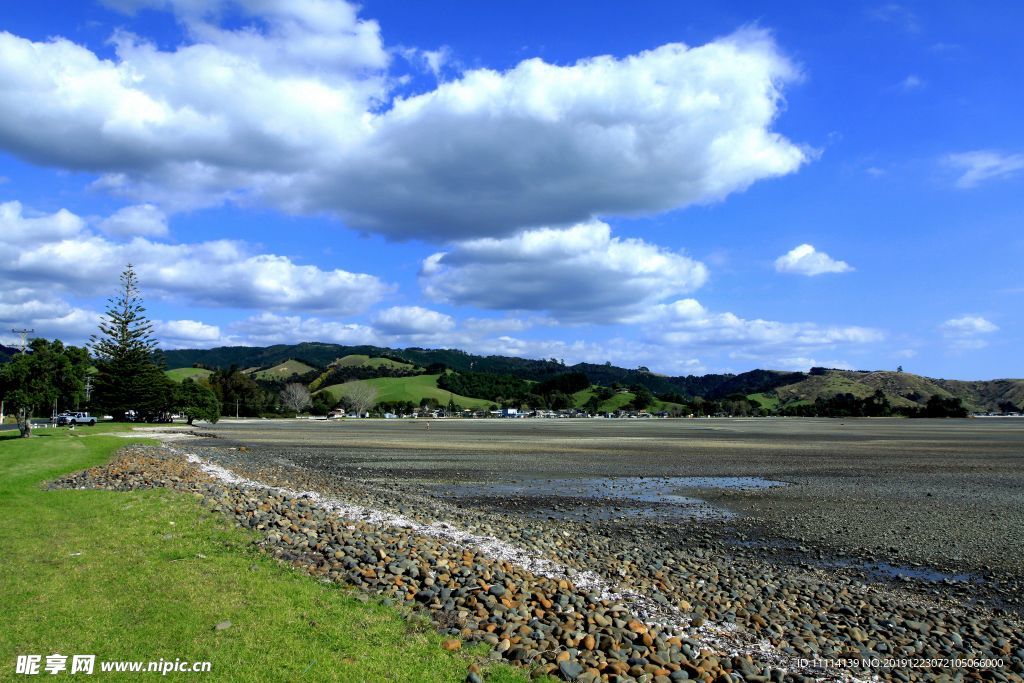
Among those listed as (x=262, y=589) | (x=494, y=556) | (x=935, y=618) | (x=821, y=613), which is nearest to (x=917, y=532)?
(x=935, y=618)

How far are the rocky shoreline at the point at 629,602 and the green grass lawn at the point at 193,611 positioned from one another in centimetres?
73

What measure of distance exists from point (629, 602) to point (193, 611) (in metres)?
6.31

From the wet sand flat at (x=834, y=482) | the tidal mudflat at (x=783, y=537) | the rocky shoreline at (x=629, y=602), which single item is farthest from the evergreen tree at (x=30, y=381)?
the rocky shoreline at (x=629, y=602)

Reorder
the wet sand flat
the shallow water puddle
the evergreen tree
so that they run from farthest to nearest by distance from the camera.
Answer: the evergreen tree < the shallow water puddle < the wet sand flat

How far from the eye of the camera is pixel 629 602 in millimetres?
10094

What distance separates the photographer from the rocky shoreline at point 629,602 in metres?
7.78

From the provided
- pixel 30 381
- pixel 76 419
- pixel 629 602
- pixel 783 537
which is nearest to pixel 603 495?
pixel 783 537

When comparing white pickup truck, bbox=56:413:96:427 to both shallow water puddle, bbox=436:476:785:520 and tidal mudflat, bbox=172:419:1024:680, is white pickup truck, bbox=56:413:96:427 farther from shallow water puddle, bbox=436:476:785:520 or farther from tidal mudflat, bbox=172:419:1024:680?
shallow water puddle, bbox=436:476:785:520

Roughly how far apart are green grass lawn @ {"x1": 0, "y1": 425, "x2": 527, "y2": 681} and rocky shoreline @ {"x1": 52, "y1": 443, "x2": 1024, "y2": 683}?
0.73 m

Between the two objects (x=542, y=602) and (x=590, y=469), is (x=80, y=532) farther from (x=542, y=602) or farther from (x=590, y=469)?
(x=590, y=469)

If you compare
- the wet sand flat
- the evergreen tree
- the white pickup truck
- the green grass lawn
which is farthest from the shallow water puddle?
the white pickup truck

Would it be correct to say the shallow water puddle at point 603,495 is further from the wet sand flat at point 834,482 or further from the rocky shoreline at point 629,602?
the rocky shoreline at point 629,602

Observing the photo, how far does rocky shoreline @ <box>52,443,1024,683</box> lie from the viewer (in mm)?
7781

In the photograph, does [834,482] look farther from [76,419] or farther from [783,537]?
[76,419]
